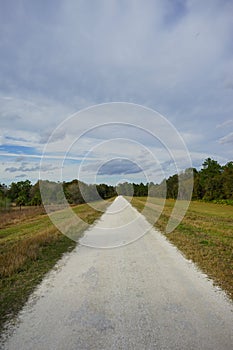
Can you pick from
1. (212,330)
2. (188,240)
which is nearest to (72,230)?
(188,240)

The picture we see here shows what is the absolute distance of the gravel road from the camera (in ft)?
12.9

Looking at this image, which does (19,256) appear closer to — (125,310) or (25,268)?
(25,268)

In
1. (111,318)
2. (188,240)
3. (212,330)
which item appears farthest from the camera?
(188,240)

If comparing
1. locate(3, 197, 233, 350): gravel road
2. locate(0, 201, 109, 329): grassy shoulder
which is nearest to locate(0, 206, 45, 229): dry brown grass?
locate(0, 201, 109, 329): grassy shoulder

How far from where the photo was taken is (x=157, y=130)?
15.0 meters

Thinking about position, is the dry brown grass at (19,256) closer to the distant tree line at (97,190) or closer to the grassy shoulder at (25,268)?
the grassy shoulder at (25,268)

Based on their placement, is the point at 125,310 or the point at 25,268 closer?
the point at 125,310

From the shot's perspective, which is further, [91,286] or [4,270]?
[4,270]

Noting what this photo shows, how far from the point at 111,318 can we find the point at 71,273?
301 cm

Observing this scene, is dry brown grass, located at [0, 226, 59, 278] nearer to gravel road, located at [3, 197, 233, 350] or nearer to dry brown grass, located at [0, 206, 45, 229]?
gravel road, located at [3, 197, 233, 350]

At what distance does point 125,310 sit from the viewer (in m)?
5.01

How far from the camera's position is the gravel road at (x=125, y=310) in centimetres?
394

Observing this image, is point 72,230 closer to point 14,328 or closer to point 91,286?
point 91,286

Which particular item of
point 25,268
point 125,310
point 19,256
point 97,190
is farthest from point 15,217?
point 125,310
